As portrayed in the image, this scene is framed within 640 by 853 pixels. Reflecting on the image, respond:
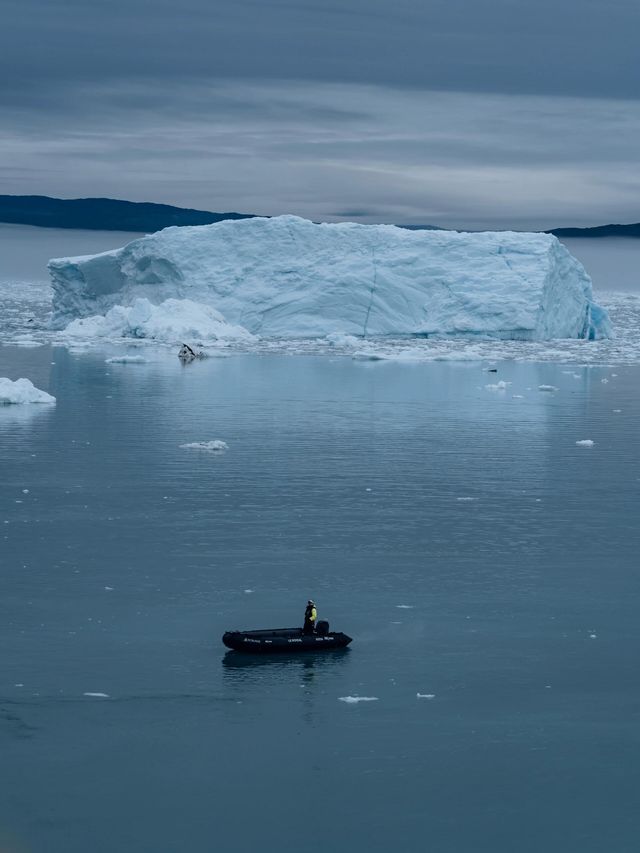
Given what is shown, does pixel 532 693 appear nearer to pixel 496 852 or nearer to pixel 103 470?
pixel 496 852

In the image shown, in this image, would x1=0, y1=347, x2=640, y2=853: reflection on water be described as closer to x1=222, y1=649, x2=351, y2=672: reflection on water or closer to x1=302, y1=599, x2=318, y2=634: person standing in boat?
x1=222, y1=649, x2=351, y2=672: reflection on water

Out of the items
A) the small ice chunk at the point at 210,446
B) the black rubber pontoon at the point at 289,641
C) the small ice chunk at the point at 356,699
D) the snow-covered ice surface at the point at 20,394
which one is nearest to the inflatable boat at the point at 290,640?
the black rubber pontoon at the point at 289,641

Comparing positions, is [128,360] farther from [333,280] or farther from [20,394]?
[20,394]

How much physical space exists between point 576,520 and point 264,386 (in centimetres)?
1634

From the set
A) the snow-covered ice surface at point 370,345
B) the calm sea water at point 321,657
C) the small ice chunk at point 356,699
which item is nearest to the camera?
the calm sea water at point 321,657

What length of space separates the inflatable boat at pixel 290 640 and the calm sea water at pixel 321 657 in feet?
0.53

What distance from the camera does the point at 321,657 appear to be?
10.8 meters

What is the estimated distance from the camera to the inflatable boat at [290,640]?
10664 millimetres

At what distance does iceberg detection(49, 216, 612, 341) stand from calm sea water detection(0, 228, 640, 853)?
70.4ft

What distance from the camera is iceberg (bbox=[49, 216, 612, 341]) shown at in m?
43.6

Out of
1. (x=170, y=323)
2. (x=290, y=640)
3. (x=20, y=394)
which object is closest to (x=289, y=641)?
(x=290, y=640)

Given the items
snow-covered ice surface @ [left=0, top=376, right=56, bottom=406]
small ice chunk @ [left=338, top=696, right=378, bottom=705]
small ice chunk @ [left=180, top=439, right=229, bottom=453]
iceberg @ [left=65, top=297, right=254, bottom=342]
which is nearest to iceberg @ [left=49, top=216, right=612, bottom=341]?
iceberg @ [left=65, top=297, right=254, bottom=342]

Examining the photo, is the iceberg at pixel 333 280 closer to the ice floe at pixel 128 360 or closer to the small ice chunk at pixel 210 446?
the ice floe at pixel 128 360

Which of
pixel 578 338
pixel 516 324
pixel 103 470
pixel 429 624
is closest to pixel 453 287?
pixel 516 324
